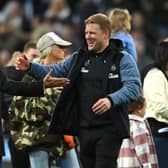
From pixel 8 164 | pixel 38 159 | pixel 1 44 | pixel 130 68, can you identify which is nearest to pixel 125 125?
pixel 130 68

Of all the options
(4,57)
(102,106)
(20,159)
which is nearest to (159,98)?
(20,159)

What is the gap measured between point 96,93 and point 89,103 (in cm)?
12

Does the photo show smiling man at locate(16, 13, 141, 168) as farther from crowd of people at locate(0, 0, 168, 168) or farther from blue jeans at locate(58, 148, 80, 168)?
blue jeans at locate(58, 148, 80, 168)

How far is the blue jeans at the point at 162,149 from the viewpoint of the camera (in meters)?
11.1

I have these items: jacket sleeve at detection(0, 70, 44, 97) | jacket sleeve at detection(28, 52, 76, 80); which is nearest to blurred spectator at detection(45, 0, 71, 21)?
jacket sleeve at detection(28, 52, 76, 80)

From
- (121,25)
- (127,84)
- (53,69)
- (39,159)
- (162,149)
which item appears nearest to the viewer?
(127,84)

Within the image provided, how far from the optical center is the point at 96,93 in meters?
9.53

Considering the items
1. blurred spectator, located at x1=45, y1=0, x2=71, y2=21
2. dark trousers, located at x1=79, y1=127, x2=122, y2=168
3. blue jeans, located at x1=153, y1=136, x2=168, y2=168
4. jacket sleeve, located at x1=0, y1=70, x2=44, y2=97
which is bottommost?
blue jeans, located at x1=153, y1=136, x2=168, y2=168

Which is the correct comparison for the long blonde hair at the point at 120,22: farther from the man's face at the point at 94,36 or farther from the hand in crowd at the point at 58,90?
the man's face at the point at 94,36

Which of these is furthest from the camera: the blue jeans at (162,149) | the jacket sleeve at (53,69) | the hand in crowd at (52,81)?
the blue jeans at (162,149)

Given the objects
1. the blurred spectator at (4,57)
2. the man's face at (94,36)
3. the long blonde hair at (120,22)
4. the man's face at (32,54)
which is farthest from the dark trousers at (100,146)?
the blurred spectator at (4,57)

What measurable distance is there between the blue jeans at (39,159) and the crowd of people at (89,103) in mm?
10

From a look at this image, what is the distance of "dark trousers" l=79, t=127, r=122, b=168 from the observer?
31.2 feet

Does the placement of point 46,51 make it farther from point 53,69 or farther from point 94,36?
point 94,36
